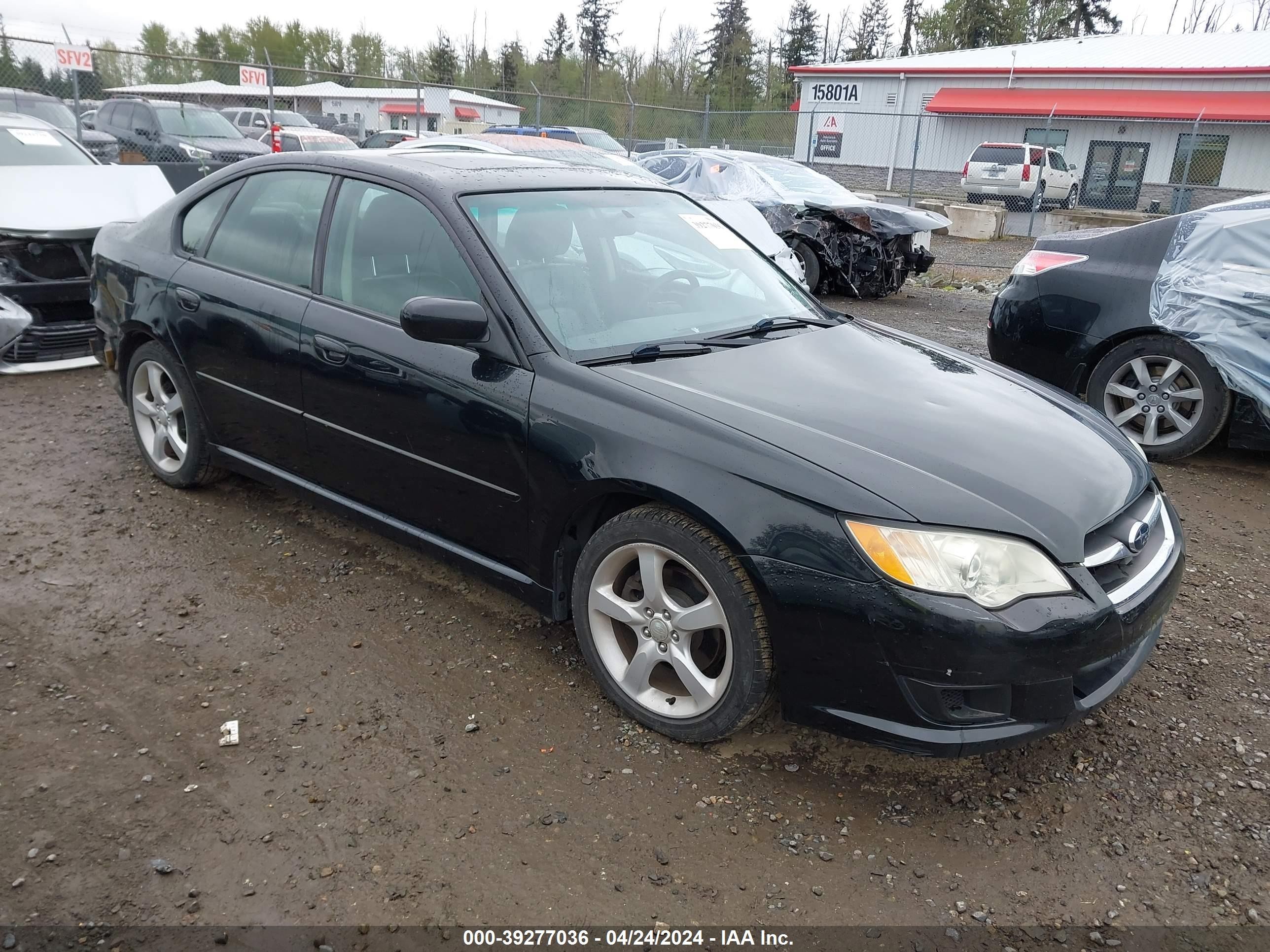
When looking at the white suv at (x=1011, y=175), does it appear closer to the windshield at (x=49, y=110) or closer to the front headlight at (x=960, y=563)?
the windshield at (x=49, y=110)

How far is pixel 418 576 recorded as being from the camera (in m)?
3.81

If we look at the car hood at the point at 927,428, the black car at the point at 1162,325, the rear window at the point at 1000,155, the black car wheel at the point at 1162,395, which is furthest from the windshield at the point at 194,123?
the rear window at the point at 1000,155

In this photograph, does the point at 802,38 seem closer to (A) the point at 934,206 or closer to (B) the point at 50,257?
(A) the point at 934,206

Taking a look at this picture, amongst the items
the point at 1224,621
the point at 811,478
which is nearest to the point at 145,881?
the point at 811,478

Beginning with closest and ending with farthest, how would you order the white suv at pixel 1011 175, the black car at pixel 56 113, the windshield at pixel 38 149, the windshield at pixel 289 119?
the windshield at pixel 38 149 < the black car at pixel 56 113 < the white suv at pixel 1011 175 < the windshield at pixel 289 119

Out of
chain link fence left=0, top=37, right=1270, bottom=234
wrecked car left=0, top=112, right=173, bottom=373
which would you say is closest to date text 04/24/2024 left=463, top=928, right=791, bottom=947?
wrecked car left=0, top=112, right=173, bottom=373

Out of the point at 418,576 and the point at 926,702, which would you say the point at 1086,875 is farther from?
the point at 418,576

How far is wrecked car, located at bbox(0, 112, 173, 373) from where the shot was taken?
238 inches

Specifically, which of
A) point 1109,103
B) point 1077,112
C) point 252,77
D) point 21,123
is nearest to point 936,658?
point 21,123

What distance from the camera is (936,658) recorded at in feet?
7.55

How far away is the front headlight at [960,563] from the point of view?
2.31 m

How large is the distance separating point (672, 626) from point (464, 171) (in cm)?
190

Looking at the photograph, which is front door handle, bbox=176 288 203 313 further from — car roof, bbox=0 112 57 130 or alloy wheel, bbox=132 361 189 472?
car roof, bbox=0 112 57 130

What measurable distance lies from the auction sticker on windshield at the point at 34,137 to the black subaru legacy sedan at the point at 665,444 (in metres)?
4.50
